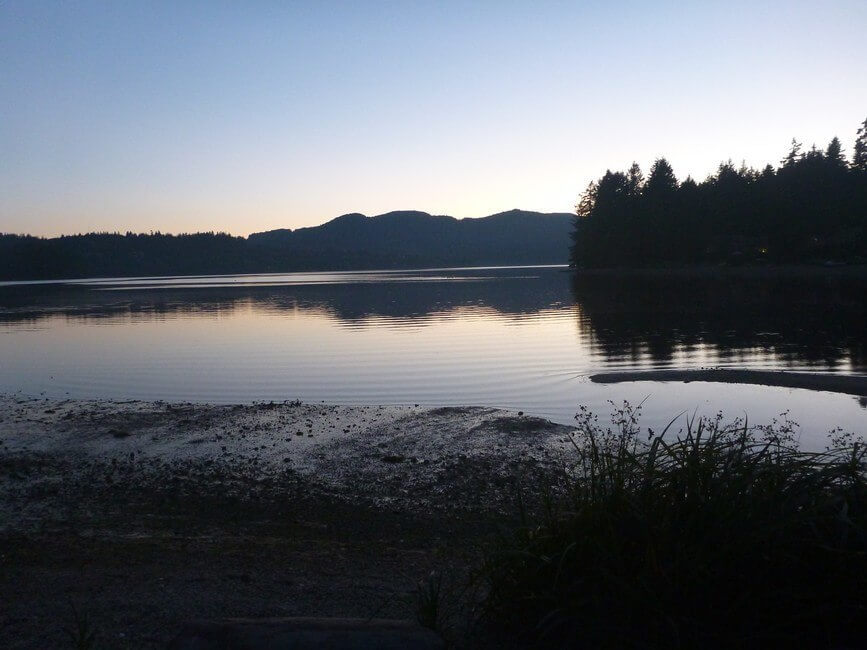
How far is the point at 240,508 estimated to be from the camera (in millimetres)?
7535

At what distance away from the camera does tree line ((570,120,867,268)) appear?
70125 mm

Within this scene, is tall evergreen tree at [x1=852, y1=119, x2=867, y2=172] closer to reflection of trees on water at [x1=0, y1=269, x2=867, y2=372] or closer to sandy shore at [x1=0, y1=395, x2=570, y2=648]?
reflection of trees on water at [x1=0, y1=269, x2=867, y2=372]

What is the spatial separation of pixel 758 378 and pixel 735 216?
68.8 metres

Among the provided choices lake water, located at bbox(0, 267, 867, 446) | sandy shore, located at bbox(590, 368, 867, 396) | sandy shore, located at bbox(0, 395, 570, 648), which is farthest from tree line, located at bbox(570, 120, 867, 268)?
sandy shore, located at bbox(0, 395, 570, 648)

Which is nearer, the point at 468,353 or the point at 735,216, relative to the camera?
the point at 468,353

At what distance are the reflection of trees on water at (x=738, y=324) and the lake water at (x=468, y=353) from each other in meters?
0.08

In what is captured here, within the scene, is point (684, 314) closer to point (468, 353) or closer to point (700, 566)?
point (468, 353)

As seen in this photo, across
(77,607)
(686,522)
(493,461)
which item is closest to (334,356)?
(493,461)

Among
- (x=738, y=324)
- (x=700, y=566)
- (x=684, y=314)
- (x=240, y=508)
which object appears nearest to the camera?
(x=700, y=566)

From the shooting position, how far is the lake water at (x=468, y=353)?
14.4 metres

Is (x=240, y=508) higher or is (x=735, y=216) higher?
(x=735, y=216)

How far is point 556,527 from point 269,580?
2415 millimetres

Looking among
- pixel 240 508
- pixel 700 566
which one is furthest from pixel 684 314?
pixel 700 566

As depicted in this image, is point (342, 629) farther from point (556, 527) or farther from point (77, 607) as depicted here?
point (77, 607)
